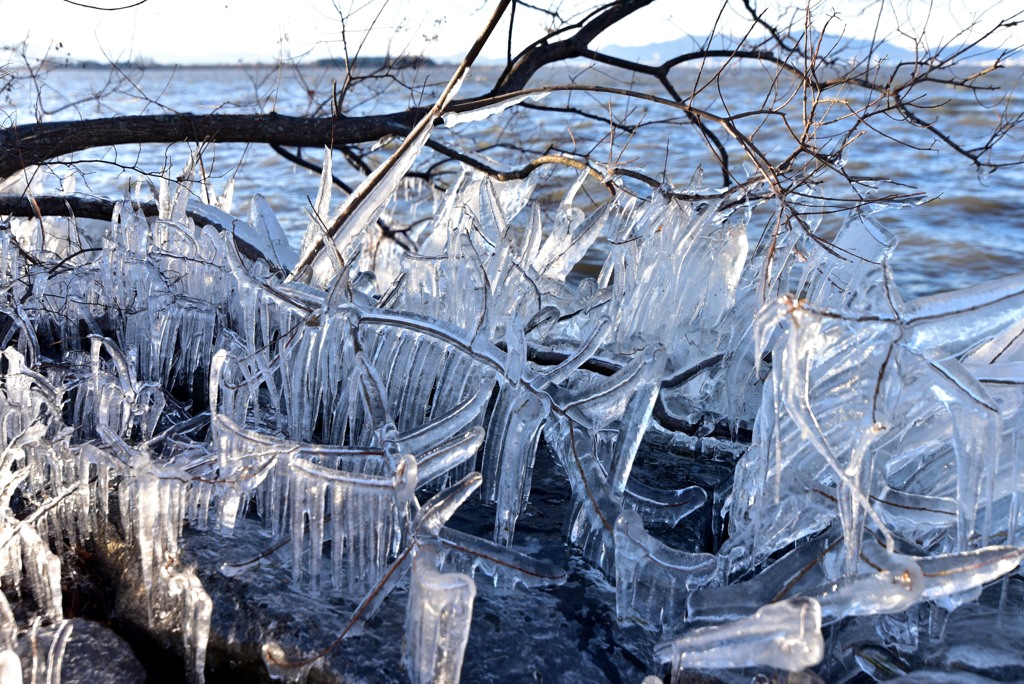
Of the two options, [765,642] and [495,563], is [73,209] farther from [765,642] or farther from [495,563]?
[765,642]

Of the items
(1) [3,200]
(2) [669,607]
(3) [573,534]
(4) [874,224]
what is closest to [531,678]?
(2) [669,607]

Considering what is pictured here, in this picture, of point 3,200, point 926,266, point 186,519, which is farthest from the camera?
point 926,266

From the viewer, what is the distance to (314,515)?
192 centimetres

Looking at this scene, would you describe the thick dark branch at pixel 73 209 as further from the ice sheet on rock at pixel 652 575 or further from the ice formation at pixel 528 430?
the ice sheet on rock at pixel 652 575

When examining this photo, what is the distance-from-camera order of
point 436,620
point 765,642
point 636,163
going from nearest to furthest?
point 765,642 < point 436,620 < point 636,163

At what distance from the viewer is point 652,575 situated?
6.17 ft

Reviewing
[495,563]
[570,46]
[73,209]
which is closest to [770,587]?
[495,563]

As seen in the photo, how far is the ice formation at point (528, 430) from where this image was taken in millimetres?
1754

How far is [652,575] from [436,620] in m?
0.51

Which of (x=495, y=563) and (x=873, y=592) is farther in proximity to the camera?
(x=495, y=563)

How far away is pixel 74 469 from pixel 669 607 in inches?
61.4

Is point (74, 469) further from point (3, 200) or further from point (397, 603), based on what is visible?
point (3, 200)

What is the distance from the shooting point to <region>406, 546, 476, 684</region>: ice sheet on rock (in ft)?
5.12

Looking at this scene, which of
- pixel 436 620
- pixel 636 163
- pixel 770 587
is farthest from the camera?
pixel 636 163
